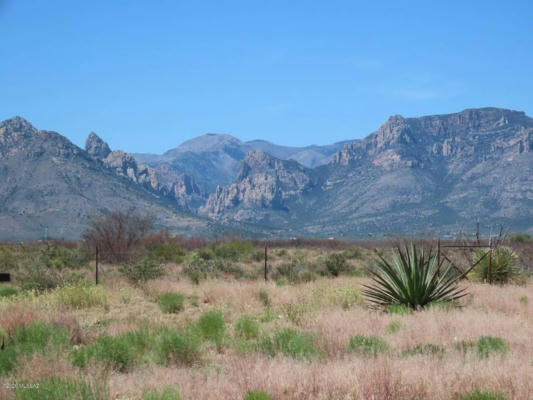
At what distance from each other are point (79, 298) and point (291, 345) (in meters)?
8.69

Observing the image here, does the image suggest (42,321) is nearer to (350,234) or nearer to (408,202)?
(350,234)

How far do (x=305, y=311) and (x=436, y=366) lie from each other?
19.6 feet

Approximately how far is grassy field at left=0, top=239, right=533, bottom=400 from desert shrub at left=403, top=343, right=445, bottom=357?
3cm

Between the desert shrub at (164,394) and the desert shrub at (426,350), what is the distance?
401 cm

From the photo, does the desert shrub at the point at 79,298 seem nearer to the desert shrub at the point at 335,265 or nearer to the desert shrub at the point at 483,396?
the desert shrub at the point at 483,396

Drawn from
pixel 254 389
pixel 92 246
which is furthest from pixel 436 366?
pixel 92 246

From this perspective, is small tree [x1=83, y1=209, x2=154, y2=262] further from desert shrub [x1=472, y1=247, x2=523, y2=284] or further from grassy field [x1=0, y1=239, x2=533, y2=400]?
desert shrub [x1=472, y1=247, x2=523, y2=284]

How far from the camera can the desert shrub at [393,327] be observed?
11164mm

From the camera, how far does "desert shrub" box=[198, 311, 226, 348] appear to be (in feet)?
37.7

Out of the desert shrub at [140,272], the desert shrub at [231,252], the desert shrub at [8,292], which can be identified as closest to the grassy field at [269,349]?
the desert shrub at [8,292]

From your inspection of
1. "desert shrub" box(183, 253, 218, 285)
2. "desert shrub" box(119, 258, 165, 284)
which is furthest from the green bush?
"desert shrub" box(119, 258, 165, 284)

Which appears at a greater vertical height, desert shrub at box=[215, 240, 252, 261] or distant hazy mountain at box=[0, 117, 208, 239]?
distant hazy mountain at box=[0, 117, 208, 239]

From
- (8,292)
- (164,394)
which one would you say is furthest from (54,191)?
(164,394)

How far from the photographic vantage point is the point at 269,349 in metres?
9.66
